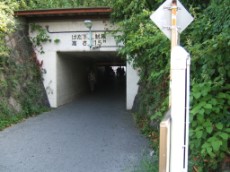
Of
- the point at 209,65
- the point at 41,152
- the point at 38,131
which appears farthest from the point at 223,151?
the point at 38,131

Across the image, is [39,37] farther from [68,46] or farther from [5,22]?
[5,22]

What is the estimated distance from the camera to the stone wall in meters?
10.2

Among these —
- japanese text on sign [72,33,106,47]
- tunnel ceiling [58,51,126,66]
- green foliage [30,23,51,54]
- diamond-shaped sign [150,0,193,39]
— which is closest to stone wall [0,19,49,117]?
green foliage [30,23,51,54]

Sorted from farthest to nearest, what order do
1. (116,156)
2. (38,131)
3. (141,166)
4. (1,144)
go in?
(38,131) → (1,144) → (116,156) → (141,166)

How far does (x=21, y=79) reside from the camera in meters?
11.4

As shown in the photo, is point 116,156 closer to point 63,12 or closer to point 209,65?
point 209,65

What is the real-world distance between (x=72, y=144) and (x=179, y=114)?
181 inches

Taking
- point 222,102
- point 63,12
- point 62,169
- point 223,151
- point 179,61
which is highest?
point 63,12

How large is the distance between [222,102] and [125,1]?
7079 millimetres

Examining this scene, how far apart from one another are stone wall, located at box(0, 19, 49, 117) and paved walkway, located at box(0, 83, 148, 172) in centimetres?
72

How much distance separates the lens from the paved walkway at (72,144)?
5746 millimetres

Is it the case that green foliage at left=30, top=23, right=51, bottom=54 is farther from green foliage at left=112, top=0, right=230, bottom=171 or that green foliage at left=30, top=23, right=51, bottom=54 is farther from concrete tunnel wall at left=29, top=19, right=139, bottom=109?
green foliage at left=112, top=0, right=230, bottom=171

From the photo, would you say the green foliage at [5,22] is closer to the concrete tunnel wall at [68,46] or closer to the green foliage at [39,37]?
the green foliage at [39,37]

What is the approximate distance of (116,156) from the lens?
621 centimetres
